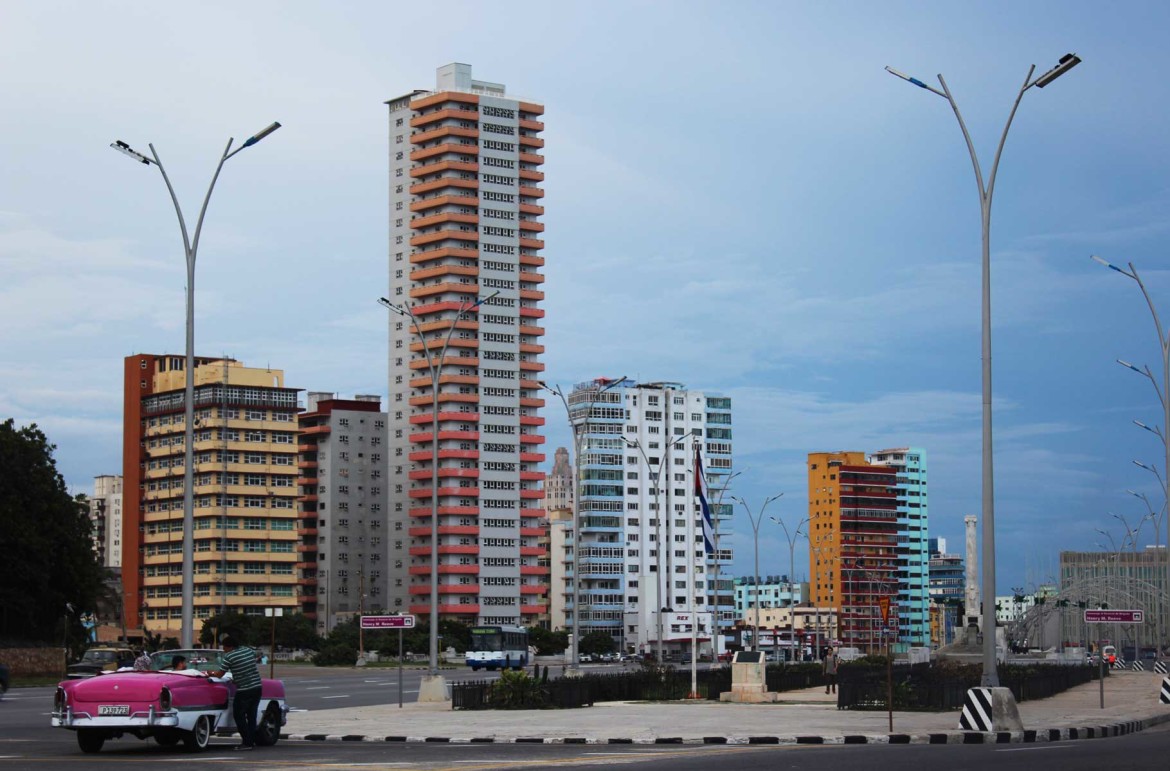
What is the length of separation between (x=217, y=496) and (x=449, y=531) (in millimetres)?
23938

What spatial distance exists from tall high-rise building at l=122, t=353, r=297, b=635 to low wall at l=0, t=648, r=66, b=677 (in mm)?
70338

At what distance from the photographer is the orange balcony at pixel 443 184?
16525 centimetres

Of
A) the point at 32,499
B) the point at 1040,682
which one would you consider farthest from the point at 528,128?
the point at 1040,682

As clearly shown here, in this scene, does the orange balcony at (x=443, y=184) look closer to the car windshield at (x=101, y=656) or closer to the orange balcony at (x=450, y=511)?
the orange balcony at (x=450, y=511)

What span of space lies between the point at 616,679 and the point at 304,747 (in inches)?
845

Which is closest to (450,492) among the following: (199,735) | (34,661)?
(34,661)

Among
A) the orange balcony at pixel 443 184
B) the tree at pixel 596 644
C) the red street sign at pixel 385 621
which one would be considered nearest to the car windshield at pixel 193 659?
the red street sign at pixel 385 621

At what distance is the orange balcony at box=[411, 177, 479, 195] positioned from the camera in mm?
165250

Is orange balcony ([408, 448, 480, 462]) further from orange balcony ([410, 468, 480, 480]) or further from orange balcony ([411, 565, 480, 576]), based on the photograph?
orange balcony ([411, 565, 480, 576])

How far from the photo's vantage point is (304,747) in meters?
25.1

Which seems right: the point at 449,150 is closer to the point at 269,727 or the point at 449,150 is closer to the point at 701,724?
the point at 701,724

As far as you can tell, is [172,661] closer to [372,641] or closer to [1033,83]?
[1033,83]

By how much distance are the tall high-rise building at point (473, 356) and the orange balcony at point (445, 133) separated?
0.15m

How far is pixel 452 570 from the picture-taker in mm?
159250
